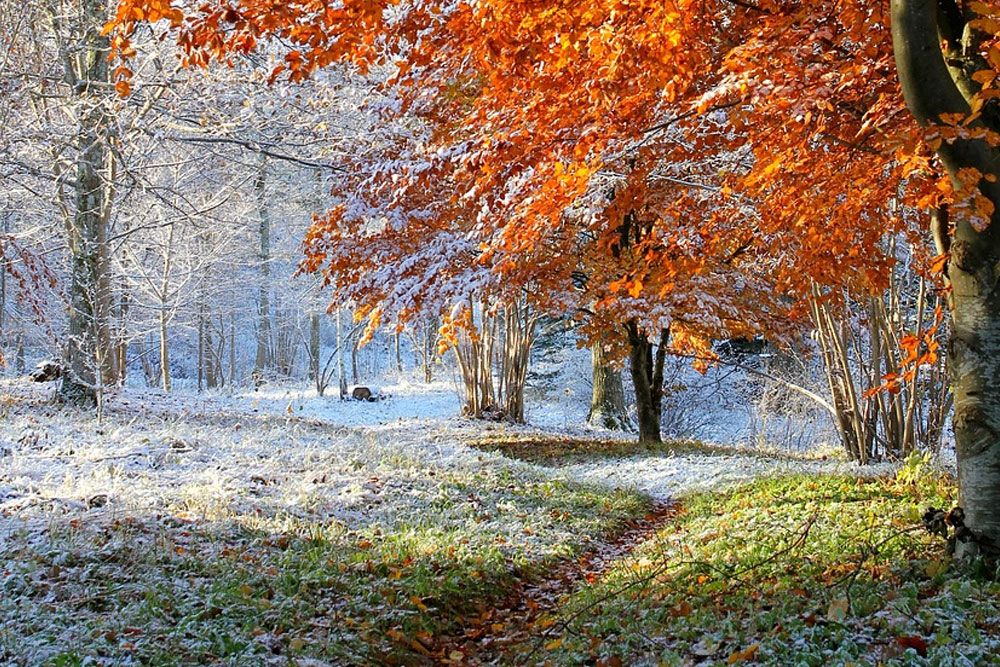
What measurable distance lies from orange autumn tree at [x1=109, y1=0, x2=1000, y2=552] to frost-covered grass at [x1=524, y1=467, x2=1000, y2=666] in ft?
2.05

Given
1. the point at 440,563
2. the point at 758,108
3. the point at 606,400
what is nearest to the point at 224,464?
the point at 440,563

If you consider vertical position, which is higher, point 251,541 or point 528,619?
point 251,541

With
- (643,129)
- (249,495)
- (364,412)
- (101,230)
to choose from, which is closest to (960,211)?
(643,129)

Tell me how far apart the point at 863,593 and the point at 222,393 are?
19.8 meters

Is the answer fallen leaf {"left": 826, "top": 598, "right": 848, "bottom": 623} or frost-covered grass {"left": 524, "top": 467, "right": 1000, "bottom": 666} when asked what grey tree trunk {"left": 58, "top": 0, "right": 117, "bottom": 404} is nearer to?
frost-covered grass {"left": 524, "top": 467, "right": 1000, "bottom": 666}

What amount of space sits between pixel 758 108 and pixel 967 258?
1976 mm

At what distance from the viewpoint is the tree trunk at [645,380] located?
13758mm

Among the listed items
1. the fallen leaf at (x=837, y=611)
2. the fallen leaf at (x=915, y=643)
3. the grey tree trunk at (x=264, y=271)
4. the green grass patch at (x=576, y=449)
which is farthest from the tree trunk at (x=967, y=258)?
the grey tree trunk at (x=264, y=271)

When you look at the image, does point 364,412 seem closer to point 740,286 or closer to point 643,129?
point 740,286

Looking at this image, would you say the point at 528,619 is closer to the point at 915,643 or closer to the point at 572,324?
the point at 915,643

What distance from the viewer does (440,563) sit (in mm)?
5668

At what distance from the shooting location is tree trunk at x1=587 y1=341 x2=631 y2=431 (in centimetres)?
1794

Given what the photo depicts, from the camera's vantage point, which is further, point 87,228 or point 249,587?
point 87,228

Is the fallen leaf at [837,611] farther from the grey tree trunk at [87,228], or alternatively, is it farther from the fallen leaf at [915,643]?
the grey tree trunk at [87,228]
